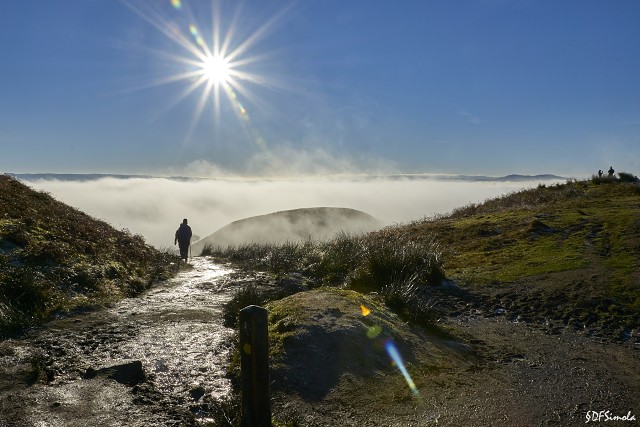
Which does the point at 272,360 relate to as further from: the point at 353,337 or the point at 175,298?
the point at 175,298

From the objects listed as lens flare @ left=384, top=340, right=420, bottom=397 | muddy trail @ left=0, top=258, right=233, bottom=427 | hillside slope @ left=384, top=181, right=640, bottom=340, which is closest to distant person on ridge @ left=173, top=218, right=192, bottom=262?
hillside slope @ left=384, top=181, right=640, bottom=340

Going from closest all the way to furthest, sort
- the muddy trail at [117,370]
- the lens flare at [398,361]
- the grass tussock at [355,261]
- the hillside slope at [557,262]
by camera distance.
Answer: the muddy trail at [117,370], the lens flare at [398,361], the hillside slope at [557,262], the grass tussock at [355,261]

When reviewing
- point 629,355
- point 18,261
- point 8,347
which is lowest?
point 629,355

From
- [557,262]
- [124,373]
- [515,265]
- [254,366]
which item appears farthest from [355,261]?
[254,366]

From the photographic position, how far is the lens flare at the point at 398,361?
17.7 feet

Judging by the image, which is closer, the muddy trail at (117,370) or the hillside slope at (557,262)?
the muddy trail at (117,370)

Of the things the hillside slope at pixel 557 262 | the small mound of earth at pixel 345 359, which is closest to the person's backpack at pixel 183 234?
the hillside slope at pixel 557 262

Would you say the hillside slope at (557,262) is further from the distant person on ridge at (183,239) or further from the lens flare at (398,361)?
the distant person on ridge at (183,239)

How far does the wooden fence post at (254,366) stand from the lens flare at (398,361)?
1962mm

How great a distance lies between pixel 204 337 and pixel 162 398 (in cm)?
216

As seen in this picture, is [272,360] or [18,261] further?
[18,261]

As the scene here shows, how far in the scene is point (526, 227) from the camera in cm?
1534

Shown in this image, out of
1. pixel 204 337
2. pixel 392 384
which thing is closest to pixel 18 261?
pixel 204 337

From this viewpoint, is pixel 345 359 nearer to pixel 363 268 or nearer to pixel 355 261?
pixel 363 268
